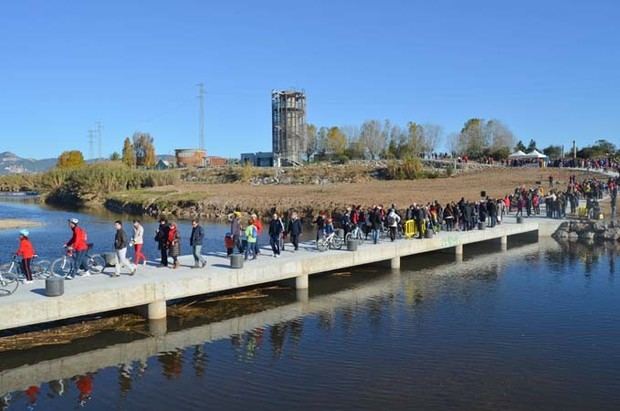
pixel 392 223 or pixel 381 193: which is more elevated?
pixel 381 193

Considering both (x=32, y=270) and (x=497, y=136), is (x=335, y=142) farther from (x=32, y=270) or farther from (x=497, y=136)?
(x=32, y=270)

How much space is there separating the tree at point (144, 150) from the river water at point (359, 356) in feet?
475

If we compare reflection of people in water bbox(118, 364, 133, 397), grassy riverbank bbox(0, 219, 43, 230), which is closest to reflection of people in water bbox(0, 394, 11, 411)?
reflection of people in water bbox(118, 364, 133, 397)

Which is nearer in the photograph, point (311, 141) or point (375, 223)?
point (375, 223)

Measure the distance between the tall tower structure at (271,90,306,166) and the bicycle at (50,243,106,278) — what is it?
114763 mm

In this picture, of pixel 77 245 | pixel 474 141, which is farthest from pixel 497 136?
pixel 77 245

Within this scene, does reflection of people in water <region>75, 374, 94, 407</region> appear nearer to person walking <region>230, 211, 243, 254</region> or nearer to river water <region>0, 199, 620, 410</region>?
river water <region>0, 199, 620, 410</region>

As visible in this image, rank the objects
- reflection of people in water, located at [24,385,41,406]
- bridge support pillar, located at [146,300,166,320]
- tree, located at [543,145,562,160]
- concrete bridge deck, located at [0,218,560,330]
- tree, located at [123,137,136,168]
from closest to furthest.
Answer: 1. reflection of people in water, located at [24,385,41,406]
2. concrete bridge deck, located at [0,218,560,330]
3. bridge support pillar, located at [146,300,166,320]
4. tree, located at [543,145,562,160]
5. tree, located at [123,137,136,168]

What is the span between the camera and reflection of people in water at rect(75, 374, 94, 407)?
1280 cm

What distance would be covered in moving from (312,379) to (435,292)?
9.99 metres

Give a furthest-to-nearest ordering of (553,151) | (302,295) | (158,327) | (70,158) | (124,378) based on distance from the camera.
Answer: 1. (70,158)
2. (553,151)
3. (302,295)
4. (158,327)
5. (124,378)

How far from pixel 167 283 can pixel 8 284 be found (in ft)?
13.6

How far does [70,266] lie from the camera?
18.8 meters

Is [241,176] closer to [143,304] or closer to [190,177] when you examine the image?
[190,177]
